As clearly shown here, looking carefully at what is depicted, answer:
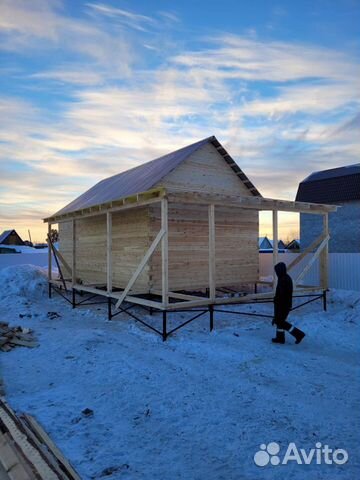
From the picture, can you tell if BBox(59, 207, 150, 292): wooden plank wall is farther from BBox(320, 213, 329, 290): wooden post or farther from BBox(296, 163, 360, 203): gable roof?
BBox(296, 163, 360, 203): gable roof

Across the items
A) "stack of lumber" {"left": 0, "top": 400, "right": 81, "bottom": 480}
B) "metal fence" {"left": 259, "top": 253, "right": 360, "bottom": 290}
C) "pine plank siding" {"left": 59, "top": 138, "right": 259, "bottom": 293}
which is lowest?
"stack of lumber" {"left": 0, "top": 400, "right": 81, "bottom": 480}

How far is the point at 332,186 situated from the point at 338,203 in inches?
52.3

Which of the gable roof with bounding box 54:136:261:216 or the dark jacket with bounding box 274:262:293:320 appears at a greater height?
the gable roof with bounding box 54:136:261:216

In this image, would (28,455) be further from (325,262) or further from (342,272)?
(342,272)

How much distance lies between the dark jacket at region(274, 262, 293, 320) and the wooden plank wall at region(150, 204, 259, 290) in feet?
13.5

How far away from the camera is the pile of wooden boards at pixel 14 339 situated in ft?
25.7

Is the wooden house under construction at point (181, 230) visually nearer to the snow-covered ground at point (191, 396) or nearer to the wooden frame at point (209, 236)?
the wooden frame at point (209, 236)

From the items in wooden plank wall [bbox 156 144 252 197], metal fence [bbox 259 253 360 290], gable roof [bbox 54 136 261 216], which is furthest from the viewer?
metal fence [bbox 259 253 360 290]

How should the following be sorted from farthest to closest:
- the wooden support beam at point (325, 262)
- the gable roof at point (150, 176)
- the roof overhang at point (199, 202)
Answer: the gable roof at point (150, 176)
the wooden support beam at point (325, 262)
the roof overhang at point (199, 202)

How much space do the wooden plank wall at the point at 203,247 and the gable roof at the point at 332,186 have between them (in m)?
13.4

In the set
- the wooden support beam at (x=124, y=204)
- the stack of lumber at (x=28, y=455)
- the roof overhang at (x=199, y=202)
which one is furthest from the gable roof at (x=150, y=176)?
the stack of lumber at (x=28, y=455)

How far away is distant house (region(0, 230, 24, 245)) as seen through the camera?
47625 millimetres

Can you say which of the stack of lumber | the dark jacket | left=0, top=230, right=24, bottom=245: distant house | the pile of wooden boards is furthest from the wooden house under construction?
left=0, top=230, right=24, bottom=245: distant house

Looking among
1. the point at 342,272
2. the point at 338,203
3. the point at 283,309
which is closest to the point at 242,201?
the point at 283,309
